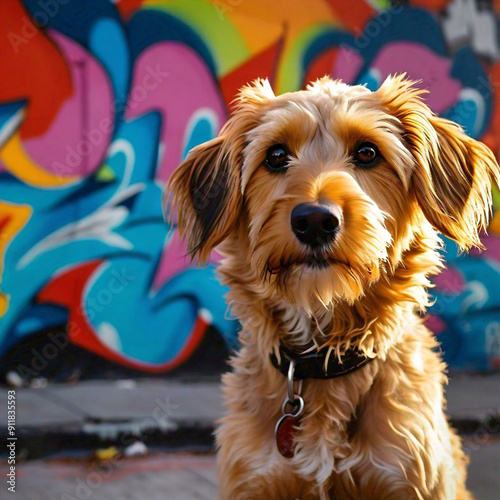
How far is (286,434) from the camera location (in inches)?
93.4

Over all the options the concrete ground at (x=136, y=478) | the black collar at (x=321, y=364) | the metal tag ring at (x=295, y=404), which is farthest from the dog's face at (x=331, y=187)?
the concrete ground at (x=136, y=478)

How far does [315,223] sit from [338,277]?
0.22 meters

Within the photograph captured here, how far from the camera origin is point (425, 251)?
2.50 metres

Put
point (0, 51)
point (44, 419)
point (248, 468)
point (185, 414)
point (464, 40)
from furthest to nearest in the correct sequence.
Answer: point (464, 40), point (0, 51), point (185, 414), point (44, 419), point (248, 468)

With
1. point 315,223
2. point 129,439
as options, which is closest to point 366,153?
point 315,223

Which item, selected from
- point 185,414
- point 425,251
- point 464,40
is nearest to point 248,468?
point 425,251

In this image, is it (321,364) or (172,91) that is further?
(172,91)

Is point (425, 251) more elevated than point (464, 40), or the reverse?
point (464, 40)

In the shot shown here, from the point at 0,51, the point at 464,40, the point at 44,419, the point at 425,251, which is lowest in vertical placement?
the point at 44,419

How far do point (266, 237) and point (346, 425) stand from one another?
0.77 meters

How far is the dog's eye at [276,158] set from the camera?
2.43m

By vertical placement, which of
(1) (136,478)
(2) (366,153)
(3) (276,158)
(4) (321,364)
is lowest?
(1) (136,478)

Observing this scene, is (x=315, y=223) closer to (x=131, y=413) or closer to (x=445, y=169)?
(x=445, y=169)

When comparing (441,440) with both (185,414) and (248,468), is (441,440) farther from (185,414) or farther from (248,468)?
(185,414)
